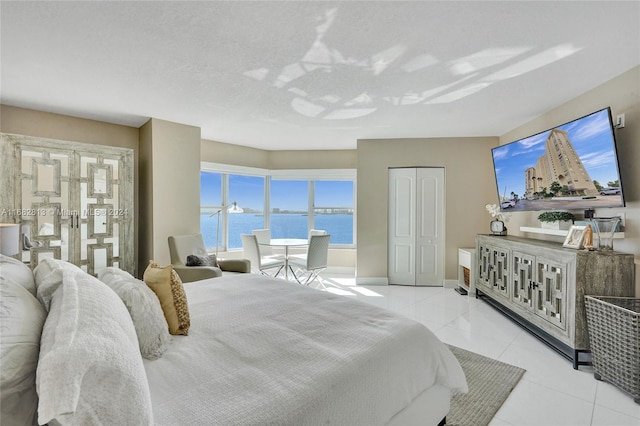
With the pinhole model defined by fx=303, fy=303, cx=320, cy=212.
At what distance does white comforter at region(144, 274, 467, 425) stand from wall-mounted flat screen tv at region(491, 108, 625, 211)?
229 cm

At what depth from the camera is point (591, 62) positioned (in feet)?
8.15

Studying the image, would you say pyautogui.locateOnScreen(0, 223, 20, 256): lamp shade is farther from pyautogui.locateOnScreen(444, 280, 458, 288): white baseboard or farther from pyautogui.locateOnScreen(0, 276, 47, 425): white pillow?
pyautogui.locateOnScreen(444, 280, 458, 288): white baseboard

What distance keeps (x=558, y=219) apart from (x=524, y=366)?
163 centimetres

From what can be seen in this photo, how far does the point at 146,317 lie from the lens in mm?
1399

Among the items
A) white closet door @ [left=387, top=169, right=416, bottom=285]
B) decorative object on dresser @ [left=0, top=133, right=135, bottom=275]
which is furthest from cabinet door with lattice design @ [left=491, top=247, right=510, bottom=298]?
decorative object on dresser @ [left=0, top=133, right=135, bottom=275]

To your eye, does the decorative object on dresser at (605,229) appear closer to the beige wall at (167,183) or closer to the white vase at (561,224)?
the white vase at (561,224)

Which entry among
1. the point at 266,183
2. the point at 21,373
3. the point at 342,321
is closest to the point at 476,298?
the point at 342,321

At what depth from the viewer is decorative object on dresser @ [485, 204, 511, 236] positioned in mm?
4277

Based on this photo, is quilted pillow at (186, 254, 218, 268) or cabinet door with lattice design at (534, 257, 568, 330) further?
quilted pillow at (186, 254, 218, 268)

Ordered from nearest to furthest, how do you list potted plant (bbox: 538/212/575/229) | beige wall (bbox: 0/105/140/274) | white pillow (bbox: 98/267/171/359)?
white pillow (bbox: 98/267/171/359), potted plant (bbox: 538/212/575/229), beige wall (bbox: 0/105/140/274)

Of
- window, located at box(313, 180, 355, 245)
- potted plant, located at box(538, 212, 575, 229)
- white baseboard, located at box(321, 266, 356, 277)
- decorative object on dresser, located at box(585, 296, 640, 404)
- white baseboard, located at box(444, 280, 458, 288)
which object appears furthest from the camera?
window, located at box(313, 180, 355, 245)

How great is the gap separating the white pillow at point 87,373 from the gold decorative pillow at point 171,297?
2.10 ft

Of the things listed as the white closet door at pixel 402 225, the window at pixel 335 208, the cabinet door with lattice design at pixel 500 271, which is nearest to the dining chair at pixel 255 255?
the window at pixel 335 208

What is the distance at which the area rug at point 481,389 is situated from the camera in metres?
1.90
